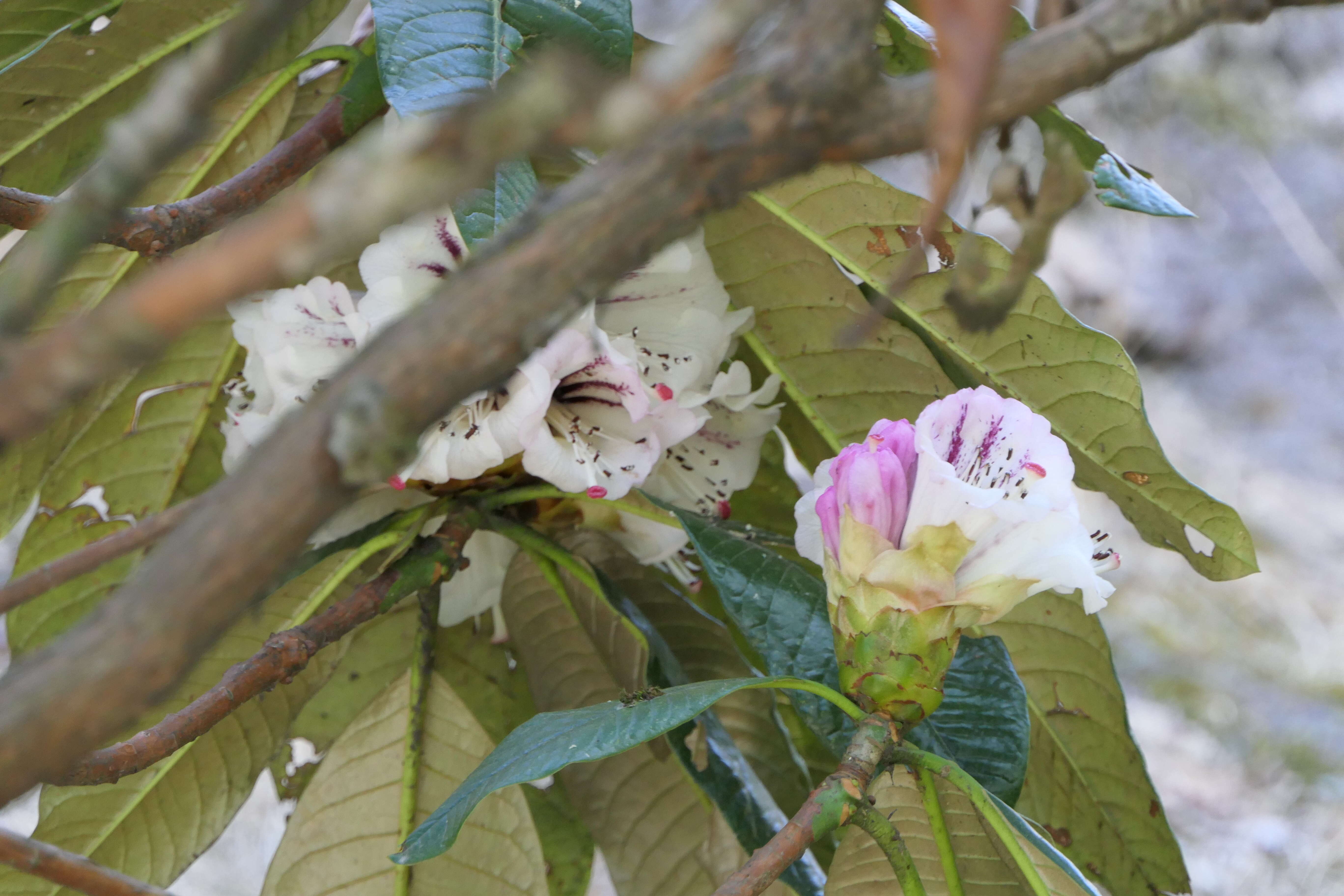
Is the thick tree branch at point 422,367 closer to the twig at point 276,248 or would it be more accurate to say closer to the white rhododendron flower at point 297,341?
the twig at point 276,248

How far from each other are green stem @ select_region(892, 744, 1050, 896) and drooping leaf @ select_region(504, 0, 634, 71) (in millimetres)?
247

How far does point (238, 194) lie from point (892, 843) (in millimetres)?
311

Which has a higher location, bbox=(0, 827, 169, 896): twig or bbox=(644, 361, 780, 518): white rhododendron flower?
bbox=(0, 827, 169, 896): twig

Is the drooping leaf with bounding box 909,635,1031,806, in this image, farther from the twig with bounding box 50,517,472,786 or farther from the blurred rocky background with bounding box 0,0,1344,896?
the blurred rocky background with bounding box 0,0,1344,896

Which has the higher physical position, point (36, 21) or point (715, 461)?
point (36, 21)

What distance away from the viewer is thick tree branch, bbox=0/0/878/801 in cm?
13

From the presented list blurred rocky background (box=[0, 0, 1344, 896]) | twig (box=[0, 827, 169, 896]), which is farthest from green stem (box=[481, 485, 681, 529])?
blurred rocky background (box=[0, 0, 1344, 896])

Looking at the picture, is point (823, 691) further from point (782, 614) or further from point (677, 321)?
point (677, 321)

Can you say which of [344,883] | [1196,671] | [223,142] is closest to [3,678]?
[344,883]

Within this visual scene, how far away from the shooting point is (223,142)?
1.79 ft

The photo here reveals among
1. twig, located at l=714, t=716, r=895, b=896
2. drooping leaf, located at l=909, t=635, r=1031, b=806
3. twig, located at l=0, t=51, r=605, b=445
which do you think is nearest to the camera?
twig, located at l=0, t=51, r=605, b=445

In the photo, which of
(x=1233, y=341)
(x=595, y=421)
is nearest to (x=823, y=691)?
(x=595, y=421)

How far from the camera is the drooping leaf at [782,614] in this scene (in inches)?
15.1

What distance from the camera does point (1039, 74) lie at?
5.9 inches
